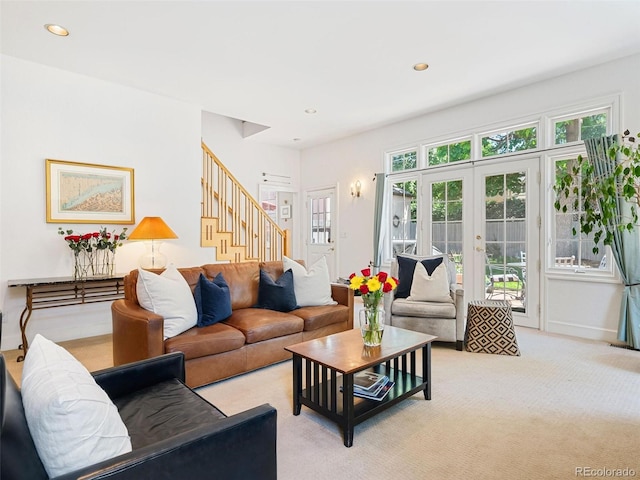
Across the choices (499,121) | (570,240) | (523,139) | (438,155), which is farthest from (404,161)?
(570,240)

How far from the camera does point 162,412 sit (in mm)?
1549

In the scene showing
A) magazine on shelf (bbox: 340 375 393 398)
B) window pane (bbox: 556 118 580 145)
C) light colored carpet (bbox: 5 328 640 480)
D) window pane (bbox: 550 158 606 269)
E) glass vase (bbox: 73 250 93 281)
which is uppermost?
window pane (bbox: 556 118 580 145)

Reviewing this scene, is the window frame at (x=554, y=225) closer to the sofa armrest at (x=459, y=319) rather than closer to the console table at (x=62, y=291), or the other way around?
the sofa armrest at (x=459, y=319)

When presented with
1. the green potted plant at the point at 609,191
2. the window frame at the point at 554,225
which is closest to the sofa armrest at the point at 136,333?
the green potted plant at the point at 609,191

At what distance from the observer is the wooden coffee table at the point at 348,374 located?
6.43 ft

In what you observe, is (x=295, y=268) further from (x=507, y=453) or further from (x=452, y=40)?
(x=452, y=40)

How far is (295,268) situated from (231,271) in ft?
2.11

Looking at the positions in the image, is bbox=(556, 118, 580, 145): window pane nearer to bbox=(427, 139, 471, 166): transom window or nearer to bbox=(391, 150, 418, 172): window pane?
bbox=(427, 139, 471, 166): transom window

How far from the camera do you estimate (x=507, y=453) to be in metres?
1.86

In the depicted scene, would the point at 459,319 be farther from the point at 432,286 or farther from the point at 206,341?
the point at 206,341

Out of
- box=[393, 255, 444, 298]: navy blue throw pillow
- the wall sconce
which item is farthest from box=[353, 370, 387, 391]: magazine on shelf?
the wall sconce

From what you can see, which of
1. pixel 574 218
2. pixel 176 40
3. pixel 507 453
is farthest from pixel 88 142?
pixel 574 218

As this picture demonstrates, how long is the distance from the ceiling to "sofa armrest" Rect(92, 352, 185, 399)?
→ 2.62 m

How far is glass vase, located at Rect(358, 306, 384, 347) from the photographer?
2.32 meters
